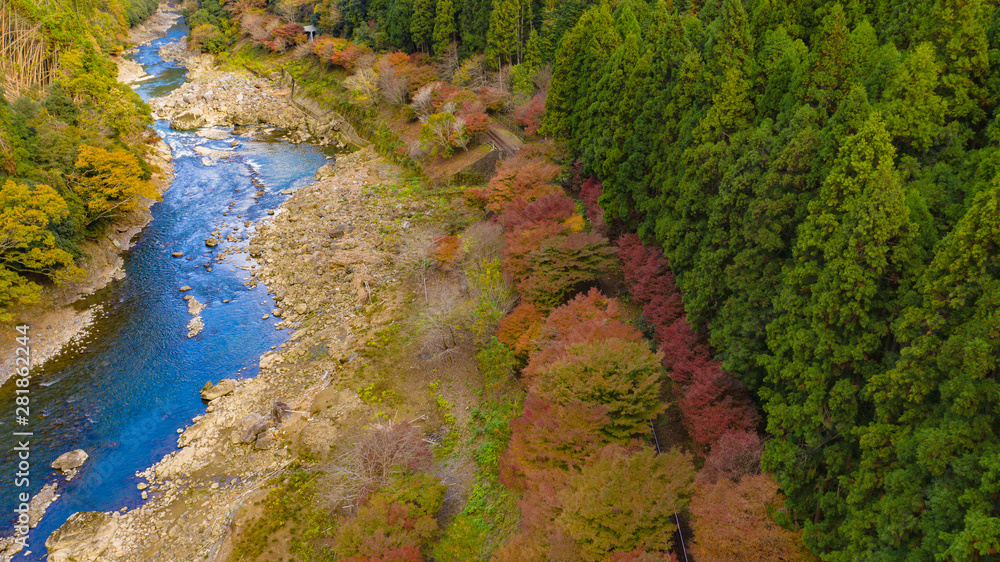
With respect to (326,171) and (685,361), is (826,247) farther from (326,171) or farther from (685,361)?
(326,171)

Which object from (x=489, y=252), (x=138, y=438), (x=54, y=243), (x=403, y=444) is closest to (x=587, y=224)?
(x=489, y=252)

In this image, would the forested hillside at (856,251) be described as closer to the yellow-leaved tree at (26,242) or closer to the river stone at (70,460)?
the river stone at (70,460)

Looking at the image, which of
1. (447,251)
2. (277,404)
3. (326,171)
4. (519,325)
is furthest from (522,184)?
(326,171)

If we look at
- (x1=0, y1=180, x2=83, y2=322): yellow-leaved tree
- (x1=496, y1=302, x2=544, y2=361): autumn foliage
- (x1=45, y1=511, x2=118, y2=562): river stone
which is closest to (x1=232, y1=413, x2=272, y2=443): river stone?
(x1=45, y1=511, x2=118, y2=562): river stone

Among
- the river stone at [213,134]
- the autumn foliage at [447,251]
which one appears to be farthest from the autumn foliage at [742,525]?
the river stone at [213,134]

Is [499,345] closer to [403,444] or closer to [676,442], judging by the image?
[403,444]

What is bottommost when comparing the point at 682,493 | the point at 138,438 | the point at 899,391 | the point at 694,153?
the point at 138,438

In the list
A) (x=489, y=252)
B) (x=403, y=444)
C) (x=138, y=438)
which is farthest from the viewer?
(x=489, y=252)
